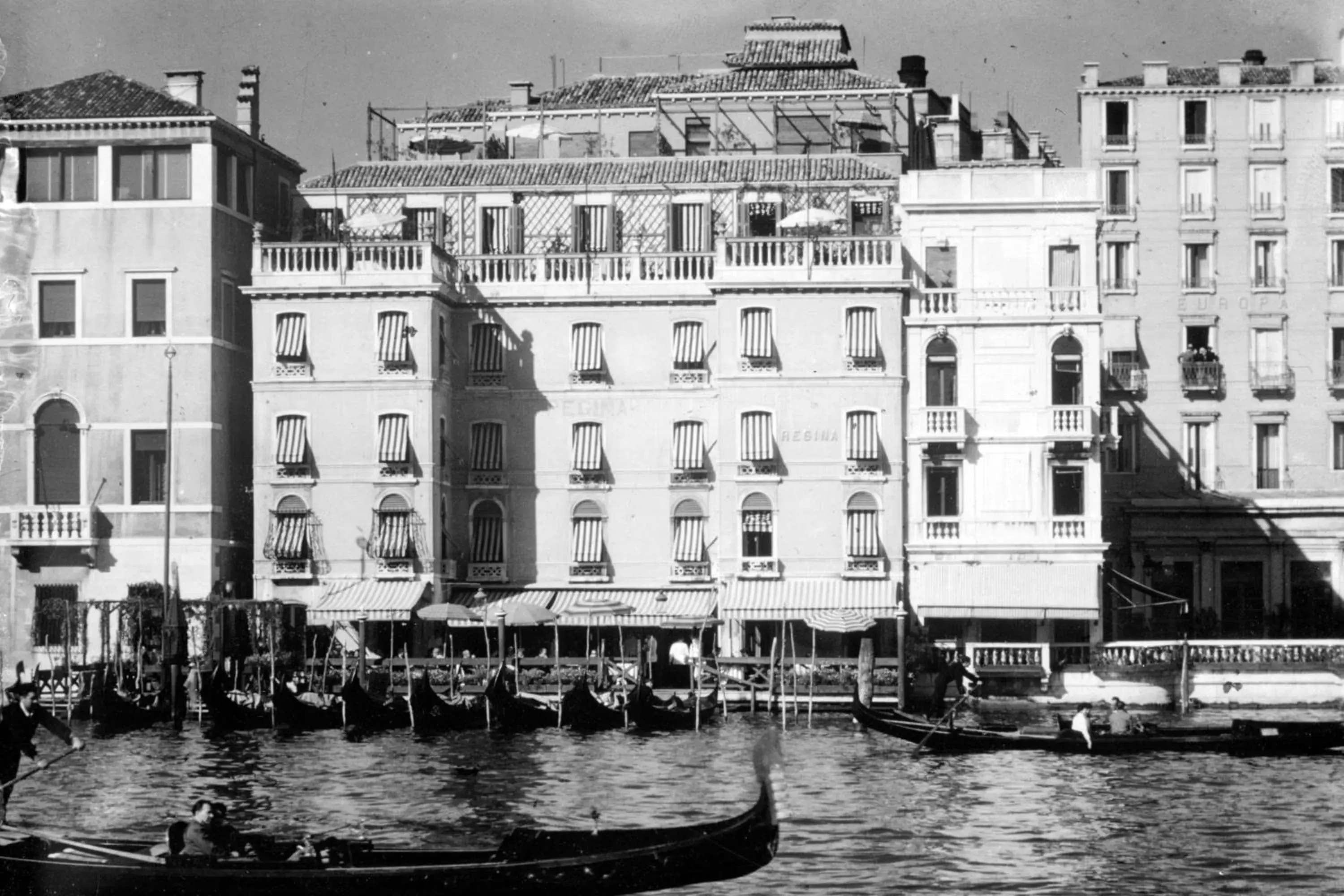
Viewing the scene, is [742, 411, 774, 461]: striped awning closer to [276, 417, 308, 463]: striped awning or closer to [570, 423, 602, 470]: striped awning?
[570, 423, 602, 470]: striped awning

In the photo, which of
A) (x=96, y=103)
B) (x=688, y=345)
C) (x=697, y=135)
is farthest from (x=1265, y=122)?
(x=96, y=103)

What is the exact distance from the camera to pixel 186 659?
45.3 m

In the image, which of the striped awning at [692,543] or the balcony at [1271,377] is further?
the balcony at [1271,377]

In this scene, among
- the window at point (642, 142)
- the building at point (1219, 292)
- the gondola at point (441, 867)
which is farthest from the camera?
the building at point (1219, 292)

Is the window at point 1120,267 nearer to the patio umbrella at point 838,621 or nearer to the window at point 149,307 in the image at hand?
the patio umbrella at point 838,621

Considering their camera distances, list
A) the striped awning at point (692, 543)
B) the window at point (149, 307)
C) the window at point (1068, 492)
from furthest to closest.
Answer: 1. the striped awning at point (692, 543)
2. the window at point (149, 307)
3. the window at point (1068, 492)

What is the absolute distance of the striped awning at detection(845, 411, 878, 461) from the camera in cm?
4959

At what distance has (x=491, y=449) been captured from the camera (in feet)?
169

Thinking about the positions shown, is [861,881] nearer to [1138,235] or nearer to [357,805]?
[357,805]

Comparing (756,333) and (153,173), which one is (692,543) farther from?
(153,173)

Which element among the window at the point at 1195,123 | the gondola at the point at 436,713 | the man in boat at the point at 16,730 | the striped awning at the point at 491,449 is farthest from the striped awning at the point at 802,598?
the man in boat at the point at 16,730

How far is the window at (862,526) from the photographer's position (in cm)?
4972

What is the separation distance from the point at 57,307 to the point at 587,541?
518 inches

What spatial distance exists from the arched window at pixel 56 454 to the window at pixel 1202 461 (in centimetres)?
2880
